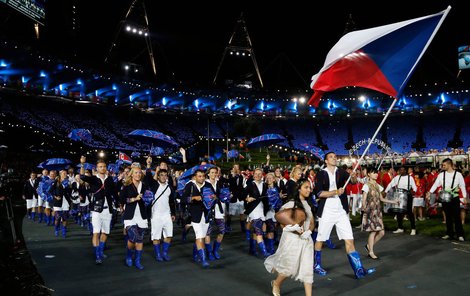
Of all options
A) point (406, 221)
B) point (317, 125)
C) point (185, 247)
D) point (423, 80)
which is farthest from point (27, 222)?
point (423, 80)

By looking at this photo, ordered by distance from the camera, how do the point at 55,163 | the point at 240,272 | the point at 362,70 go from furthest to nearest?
the point at 55,163 → the point at 240,272 → the point at 362,70

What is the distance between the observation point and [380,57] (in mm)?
6926

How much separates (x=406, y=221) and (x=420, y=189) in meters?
1.25

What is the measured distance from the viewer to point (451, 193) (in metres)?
9.59

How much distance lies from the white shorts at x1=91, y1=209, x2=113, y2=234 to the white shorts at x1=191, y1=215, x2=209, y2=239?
1973mm

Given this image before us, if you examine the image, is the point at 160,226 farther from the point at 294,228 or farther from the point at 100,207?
the point at 294,228

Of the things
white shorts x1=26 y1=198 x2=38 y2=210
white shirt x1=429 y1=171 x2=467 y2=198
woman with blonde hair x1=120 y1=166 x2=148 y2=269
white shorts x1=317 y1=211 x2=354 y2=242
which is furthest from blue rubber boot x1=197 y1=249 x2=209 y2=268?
white shorts x1=26 y1=198 x2=38 y2=210

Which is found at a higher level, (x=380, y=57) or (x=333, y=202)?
(x=380, y=57)

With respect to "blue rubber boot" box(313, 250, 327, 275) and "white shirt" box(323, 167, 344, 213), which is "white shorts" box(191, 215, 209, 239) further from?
"white shirt" box(323, 167, 344, 213)

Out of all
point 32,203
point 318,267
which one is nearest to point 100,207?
point 318,267

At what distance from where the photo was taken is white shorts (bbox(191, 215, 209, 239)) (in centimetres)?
777

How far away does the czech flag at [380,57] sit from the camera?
259 inches

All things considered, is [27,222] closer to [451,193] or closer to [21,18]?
[451,193]

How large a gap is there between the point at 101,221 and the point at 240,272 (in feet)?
10.7
